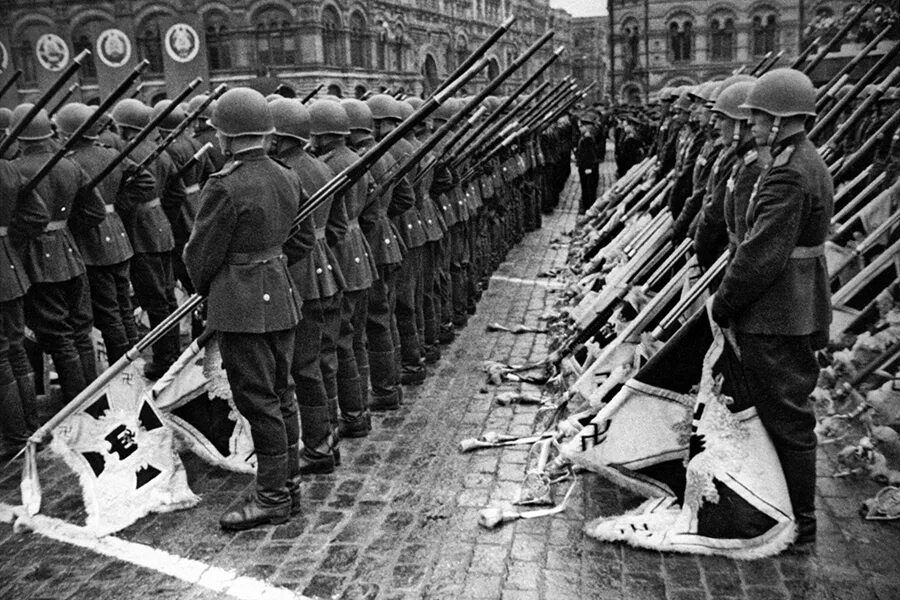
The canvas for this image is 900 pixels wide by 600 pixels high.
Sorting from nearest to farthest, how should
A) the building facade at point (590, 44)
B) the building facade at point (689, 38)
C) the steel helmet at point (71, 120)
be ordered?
the steel helmet at point (71, 120), the building facade at point (689, 38), the building facade at point (590, 44)

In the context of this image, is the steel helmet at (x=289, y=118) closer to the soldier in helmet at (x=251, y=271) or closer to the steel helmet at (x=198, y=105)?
the soldier in helmet at (x=251, y=271)

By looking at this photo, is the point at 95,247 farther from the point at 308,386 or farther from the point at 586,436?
the point at 586,436

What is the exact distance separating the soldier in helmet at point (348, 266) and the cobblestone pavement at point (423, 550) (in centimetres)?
24

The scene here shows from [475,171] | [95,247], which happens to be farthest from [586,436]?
[475,171]

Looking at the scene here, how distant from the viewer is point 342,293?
5758mm

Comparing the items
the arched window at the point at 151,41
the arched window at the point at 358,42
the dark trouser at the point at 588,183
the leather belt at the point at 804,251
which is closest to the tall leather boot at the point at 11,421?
the leather belt at the point at 804,251

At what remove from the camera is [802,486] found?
4422 millimetres

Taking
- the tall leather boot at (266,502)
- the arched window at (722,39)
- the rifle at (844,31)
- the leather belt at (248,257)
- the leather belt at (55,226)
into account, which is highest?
the arched window at (722,39)

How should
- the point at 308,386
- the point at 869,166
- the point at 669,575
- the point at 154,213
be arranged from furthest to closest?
the point at 869,166 < the point at 154,213 < the point at 308,386 < the point at 669,575

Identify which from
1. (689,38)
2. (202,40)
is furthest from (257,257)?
(689,38)

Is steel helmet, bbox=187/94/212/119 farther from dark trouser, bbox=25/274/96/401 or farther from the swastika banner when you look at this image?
the swastika banner

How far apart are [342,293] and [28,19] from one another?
128 feet

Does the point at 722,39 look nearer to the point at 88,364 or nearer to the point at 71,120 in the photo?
the point at 71,120

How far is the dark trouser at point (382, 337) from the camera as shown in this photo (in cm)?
663
